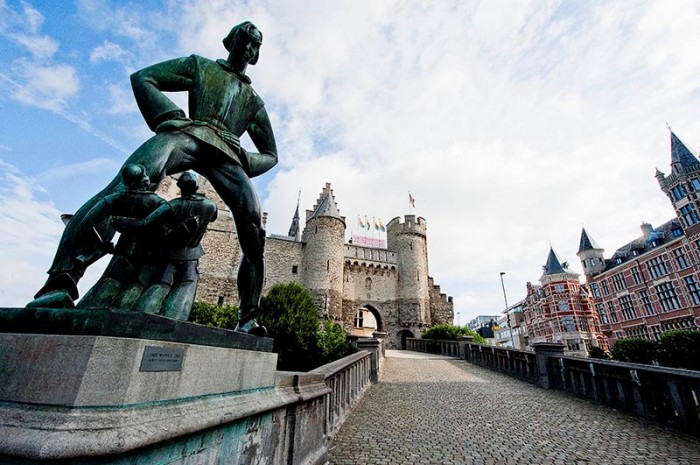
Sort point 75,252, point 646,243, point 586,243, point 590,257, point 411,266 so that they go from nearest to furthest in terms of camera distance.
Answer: point 75,252
point 411,266
point 646,243
point 590,257
point 586,243

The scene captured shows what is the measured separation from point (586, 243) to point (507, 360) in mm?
36983

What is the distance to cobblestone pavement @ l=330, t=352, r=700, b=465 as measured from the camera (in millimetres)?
3234

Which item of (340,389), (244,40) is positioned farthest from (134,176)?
(340,389)

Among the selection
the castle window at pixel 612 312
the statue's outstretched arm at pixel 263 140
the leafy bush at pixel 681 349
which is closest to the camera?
the statue's outstretched arm at pixel 263 140

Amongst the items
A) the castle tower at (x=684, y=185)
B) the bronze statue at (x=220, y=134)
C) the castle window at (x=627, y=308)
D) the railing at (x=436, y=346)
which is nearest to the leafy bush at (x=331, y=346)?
the railing at (x=436, y=346)

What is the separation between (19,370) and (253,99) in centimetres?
220

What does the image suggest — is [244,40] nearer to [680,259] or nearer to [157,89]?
[157,89]

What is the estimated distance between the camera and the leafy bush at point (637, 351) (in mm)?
10219

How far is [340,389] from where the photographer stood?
4590 millimetres

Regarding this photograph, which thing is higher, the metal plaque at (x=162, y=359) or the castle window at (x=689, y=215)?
the castle window at (x=689, y=215)

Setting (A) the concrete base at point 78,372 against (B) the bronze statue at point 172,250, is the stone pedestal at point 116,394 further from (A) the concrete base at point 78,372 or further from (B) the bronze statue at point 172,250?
(B) the bronze statue at point 172,250

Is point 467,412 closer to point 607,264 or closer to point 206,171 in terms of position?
point 206,171

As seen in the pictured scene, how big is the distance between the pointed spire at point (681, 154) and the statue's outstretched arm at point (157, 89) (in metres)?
36.5

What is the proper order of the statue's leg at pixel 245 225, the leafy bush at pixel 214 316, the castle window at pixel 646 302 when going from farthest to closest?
the castle window at pixel 646 302
the leafy bush at pixel 214 316
the statue's leg at pixel 245 225
